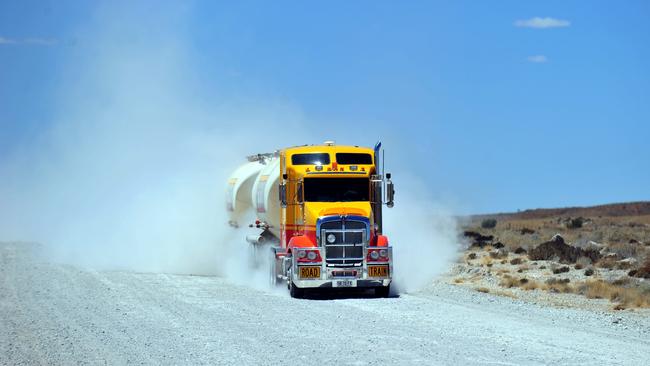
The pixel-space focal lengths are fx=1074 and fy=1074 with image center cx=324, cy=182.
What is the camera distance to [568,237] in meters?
63.6

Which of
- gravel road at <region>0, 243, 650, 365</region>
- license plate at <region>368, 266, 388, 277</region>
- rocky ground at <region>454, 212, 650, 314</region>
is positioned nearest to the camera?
gravel road at <region>0, 243, 650, 365</region>

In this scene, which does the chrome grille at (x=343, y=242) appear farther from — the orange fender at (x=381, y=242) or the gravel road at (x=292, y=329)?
the gravel road at (x=292, y=329)

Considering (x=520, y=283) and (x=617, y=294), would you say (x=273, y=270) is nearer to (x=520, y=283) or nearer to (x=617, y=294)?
(x=520, y=283)

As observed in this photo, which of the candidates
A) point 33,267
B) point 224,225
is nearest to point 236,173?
point 224,225

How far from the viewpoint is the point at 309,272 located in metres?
26.2

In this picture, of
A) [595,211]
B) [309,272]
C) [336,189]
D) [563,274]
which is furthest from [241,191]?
[595,211]

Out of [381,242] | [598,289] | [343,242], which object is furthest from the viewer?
[598,289]

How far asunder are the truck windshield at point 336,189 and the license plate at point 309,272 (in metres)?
1.83

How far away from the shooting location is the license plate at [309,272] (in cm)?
2614

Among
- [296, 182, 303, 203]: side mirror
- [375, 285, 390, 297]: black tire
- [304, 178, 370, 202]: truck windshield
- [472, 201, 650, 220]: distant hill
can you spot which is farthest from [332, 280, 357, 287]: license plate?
[472, 201, 650, 220]: distant hill

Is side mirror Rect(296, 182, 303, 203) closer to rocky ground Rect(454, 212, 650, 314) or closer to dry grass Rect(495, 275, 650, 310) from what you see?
rocky ground Rect(454, 212, 650, 314)

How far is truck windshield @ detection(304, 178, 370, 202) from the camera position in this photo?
88.7 ft

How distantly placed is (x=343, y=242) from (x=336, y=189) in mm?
1437

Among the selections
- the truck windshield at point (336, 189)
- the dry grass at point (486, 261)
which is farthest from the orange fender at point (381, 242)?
the dry grass at point (486, 261)
